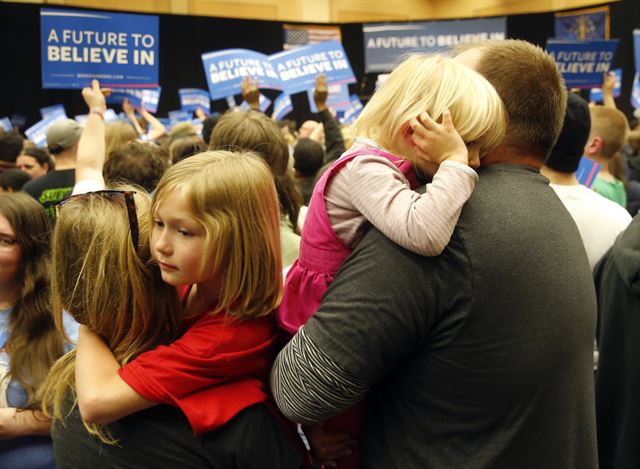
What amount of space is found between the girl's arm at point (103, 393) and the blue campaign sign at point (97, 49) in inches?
121

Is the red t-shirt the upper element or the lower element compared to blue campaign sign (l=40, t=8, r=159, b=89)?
lower

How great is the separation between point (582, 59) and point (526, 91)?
4.65 m

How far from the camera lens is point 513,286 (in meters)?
1.06

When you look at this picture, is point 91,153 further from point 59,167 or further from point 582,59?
point 582,59

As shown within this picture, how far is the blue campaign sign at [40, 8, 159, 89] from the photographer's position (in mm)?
3955

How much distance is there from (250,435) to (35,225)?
1193 mm

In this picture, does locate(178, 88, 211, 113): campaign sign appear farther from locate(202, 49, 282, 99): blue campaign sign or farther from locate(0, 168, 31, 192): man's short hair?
locate(0, 168, 31, 192): man's short hair

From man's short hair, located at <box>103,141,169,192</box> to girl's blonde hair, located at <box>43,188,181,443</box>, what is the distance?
1.58m

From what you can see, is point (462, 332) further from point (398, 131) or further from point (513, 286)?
point (398, 131)

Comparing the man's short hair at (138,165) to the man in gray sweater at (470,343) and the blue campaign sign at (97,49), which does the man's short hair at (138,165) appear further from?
the man in gray sweater at (470,343)

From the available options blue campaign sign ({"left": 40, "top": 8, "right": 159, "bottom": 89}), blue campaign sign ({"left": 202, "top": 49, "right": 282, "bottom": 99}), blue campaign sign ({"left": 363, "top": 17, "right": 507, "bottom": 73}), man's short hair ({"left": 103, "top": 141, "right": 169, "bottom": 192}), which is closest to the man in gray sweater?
→ man's short hair ({"left": 103, "top": 141, "right": 169, "bottom": 192})

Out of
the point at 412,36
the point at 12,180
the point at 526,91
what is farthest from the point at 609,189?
the point at 412,36

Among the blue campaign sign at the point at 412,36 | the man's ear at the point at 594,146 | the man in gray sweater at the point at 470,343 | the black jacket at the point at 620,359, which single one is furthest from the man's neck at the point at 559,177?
the blue campaign sign at the point at 412,36

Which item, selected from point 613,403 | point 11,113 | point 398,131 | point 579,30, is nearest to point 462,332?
point 398,131
